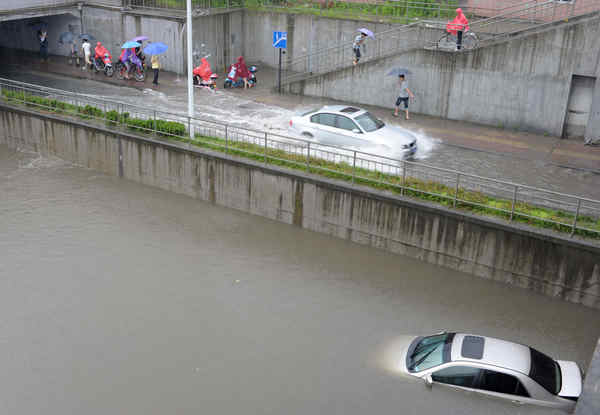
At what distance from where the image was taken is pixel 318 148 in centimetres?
1811

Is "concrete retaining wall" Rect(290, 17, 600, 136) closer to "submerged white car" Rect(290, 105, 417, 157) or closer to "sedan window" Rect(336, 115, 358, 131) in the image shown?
"submerged white car" Rect(290, 105, 417, 157)

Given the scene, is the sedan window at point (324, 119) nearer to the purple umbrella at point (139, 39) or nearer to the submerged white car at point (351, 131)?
the submerged white car at point (351, 131)

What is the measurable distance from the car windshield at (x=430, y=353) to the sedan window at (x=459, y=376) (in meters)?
0.19

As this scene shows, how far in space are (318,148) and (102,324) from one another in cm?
763

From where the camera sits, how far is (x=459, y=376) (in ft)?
35.4

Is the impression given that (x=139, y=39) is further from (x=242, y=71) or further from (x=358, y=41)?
(x=358, y=41)

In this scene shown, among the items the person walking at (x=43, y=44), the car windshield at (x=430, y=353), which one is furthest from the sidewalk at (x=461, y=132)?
the car windshield at (x=430, y=353)

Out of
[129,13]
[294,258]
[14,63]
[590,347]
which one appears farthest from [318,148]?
[14,63]

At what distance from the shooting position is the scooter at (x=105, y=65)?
2761 centimetres

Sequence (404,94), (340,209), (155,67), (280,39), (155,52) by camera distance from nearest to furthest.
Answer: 1. (340,209)
2. (404,94)
3. (155,52)
4. (280,39)
5. (155,67)

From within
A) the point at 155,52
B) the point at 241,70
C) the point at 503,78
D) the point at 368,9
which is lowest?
the point at 241,70

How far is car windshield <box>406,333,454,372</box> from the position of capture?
36.7 feet

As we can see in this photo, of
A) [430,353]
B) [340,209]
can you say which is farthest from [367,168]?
[430,353]

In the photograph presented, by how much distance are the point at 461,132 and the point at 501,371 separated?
41.3ft
